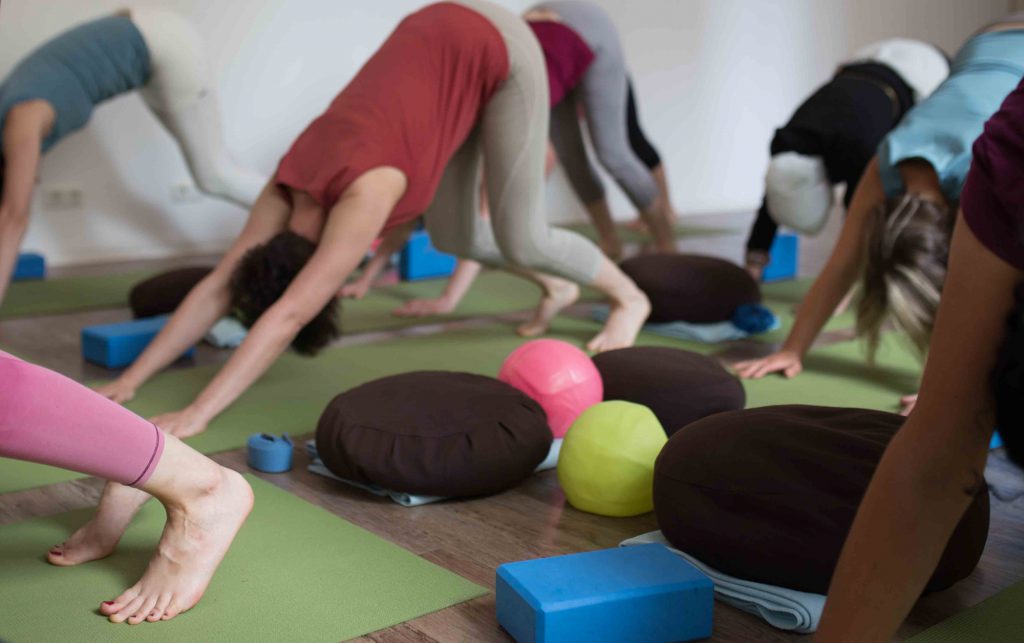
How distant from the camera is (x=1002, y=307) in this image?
943 millimetres

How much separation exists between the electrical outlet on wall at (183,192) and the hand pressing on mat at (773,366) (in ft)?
9.62

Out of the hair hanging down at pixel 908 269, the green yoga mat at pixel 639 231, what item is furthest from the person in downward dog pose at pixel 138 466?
the green yoga mat at pixel 639 231

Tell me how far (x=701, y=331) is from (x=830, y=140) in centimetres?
82

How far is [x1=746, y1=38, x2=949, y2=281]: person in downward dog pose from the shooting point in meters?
3.77

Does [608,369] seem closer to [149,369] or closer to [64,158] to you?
[149,369]

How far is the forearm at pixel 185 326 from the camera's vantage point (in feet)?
8.91

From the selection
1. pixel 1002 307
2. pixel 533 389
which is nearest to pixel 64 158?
pixel 533 389

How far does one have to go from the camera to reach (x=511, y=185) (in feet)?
10.1

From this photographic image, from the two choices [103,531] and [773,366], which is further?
[773,366]

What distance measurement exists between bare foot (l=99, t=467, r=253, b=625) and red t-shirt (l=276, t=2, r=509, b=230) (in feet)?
3.75

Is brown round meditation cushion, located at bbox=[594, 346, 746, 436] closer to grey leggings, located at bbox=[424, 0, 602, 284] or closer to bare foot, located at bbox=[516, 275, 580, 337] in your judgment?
grey leggings, located at bbox=[424, 0, 602, 284]

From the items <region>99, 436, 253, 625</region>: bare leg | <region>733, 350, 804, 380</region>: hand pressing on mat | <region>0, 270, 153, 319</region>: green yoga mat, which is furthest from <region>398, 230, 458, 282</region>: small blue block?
<region>99, 436, 253, 625</region>: bare leg

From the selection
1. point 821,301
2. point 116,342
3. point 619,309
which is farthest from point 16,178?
point 821,301

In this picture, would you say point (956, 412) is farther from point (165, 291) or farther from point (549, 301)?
point (165, 291)
